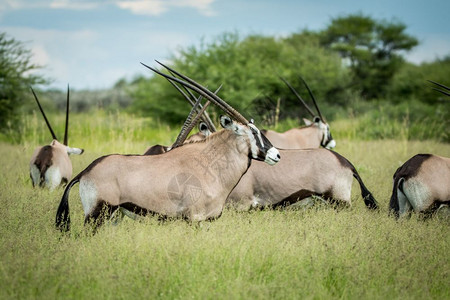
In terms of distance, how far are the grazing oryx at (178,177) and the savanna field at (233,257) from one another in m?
0.21

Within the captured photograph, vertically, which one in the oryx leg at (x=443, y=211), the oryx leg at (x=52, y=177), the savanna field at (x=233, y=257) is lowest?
the oryx leg at (x=52, y=177)

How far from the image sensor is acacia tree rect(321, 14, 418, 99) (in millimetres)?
36719

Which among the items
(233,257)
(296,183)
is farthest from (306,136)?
(233,257)

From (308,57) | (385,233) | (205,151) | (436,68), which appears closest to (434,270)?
(385,233)

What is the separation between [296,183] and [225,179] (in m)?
1.41

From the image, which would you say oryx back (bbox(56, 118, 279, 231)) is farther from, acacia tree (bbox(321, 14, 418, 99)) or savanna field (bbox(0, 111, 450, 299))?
acacia tree (bbox(321, 14, 418, 99))

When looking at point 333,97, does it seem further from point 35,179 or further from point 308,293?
point 308,293

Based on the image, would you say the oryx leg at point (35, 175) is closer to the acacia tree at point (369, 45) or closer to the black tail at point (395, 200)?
the black tail at point (395, 200)

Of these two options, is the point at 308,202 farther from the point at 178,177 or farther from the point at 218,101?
the point at 178,177

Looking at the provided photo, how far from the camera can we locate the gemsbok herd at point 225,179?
16.2 feet

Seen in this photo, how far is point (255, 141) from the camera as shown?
18.1 feet

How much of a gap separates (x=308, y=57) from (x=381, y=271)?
25.1 m

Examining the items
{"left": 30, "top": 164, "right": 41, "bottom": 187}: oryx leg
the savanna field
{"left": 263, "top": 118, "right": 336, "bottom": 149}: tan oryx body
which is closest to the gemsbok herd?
the savanna field

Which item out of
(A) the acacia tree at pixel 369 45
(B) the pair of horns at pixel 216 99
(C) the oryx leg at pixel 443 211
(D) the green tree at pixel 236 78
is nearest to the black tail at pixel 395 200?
(C) the oryx leg at pixel 443 211
